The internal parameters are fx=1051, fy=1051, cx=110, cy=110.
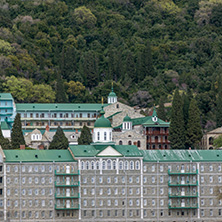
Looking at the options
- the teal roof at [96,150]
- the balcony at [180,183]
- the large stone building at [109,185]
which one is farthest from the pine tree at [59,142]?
the balcony at [180,183]

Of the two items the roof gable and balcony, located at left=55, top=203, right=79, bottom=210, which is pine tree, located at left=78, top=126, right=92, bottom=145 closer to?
the roof gable

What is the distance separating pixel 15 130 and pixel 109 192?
3282cm

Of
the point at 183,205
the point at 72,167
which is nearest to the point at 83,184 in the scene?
the point at 72,167

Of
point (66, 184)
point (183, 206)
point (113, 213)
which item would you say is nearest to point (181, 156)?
point (183, 206)

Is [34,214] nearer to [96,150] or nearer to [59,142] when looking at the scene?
[96,150]

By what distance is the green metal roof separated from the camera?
563 feet

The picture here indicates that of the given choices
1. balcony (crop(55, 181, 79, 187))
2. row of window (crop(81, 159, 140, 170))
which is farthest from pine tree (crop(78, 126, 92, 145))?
balcony (crop(55, 181, 79, 187))

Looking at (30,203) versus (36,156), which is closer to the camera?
(30,203)

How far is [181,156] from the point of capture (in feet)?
568

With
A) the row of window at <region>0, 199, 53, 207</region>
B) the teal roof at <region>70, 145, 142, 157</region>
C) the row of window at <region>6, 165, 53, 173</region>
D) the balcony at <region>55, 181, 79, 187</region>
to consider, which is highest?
the teal roof at <region>70, 145, 142, 157</region>

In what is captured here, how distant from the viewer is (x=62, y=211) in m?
166

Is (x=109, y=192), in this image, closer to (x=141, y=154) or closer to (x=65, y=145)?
(x=141, y=154)

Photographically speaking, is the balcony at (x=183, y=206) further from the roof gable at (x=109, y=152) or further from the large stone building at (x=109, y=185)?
the roof gable at (x=109, y=152)

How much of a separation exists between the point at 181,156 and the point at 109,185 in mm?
13324
